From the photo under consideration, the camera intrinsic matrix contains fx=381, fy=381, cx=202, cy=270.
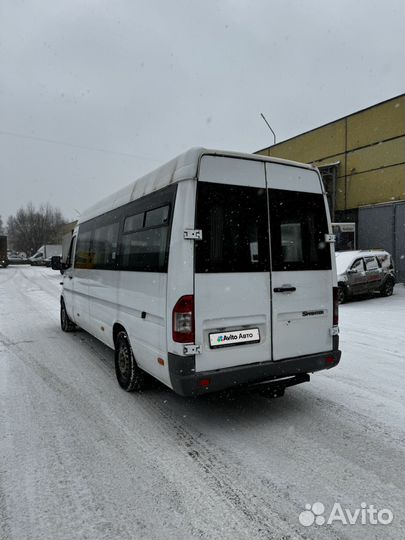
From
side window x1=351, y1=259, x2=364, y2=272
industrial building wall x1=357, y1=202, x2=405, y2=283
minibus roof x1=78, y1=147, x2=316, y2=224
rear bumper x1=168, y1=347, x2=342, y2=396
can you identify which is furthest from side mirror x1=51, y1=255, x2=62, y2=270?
industrial building wall x1=357, y1=202, x2=405, y2=283

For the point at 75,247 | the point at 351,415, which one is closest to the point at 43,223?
the point at 75,247

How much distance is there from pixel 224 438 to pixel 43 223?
88551 mm

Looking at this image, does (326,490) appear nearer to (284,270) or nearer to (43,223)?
(284,270)

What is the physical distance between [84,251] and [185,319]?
396 cm

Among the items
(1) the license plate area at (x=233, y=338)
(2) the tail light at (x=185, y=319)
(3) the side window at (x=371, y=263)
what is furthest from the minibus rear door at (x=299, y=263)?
(3) the side window at (x=371, y=263)

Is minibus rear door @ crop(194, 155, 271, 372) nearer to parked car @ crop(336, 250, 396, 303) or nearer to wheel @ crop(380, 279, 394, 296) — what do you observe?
parked car @ crop(336, 250, 396, 303)

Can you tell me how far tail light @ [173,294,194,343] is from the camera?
11.0 feet

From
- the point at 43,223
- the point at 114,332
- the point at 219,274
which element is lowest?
the point at 114,332

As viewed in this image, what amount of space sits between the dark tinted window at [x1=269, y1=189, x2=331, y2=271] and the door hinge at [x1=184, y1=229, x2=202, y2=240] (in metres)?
0.84

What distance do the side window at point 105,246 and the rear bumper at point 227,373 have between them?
2.15 meters

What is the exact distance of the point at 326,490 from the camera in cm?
272

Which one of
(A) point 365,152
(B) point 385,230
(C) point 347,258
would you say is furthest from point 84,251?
(A) point 365,152

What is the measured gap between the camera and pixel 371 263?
505 inches

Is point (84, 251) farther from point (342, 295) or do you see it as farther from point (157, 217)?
point (342, 295)
